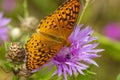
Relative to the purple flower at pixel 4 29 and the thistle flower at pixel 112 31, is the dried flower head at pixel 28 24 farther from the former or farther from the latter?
the thistle flower at pixel 112 31

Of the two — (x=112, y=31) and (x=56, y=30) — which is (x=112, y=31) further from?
(x=56, y=30)

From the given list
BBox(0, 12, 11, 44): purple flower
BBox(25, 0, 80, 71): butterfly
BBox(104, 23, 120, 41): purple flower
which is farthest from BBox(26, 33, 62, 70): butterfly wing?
BBox(104, 23, 120, 41): purple flower

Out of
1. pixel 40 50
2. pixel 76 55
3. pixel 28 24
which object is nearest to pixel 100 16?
pixel 28 24

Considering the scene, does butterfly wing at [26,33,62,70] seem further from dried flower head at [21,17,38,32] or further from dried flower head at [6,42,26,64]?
dried flower head at [21,17,38,32]

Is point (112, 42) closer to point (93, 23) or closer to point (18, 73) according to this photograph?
point (93, 23)

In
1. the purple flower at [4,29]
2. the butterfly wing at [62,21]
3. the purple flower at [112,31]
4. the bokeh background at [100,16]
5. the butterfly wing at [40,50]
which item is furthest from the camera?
the purple flower at [112,31]

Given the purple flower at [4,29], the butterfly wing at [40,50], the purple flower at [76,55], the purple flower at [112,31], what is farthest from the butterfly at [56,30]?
the purple flower at [112,31]
